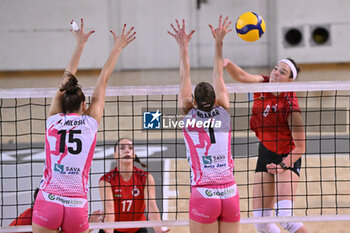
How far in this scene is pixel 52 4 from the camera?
1744 cm

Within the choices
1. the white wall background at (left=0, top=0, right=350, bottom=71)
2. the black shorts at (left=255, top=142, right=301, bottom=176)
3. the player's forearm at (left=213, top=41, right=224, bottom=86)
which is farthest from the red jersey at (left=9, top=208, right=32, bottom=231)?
the white wall background at (left=0, top=0, right=350, bottom=71)

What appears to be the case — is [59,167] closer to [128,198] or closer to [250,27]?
[128,198]

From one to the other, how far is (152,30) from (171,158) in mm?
9753

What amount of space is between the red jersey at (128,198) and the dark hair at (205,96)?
1411 millimetres

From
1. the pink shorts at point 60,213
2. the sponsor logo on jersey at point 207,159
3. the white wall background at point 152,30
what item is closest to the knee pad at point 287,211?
→ the sponsor logo on jersey at point 207,159

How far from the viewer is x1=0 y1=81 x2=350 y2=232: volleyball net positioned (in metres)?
4.97

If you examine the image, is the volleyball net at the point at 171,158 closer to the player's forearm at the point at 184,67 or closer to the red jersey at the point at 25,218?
the red jersey at the point at 25,218

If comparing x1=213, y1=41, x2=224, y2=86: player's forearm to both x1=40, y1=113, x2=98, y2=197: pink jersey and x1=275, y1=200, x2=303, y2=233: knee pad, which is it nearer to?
x1=40, y1=113, x2=98, y2=197: pink jersey

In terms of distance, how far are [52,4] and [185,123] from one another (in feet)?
46.9

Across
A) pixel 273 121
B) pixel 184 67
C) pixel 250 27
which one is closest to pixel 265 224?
pixel 273 121

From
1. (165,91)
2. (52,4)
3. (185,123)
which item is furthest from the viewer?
(52,4)

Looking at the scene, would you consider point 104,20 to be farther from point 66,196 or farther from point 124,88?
point 66,196

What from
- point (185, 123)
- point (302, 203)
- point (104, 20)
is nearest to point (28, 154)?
point (302, 203)

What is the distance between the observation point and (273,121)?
5242 millimetres
